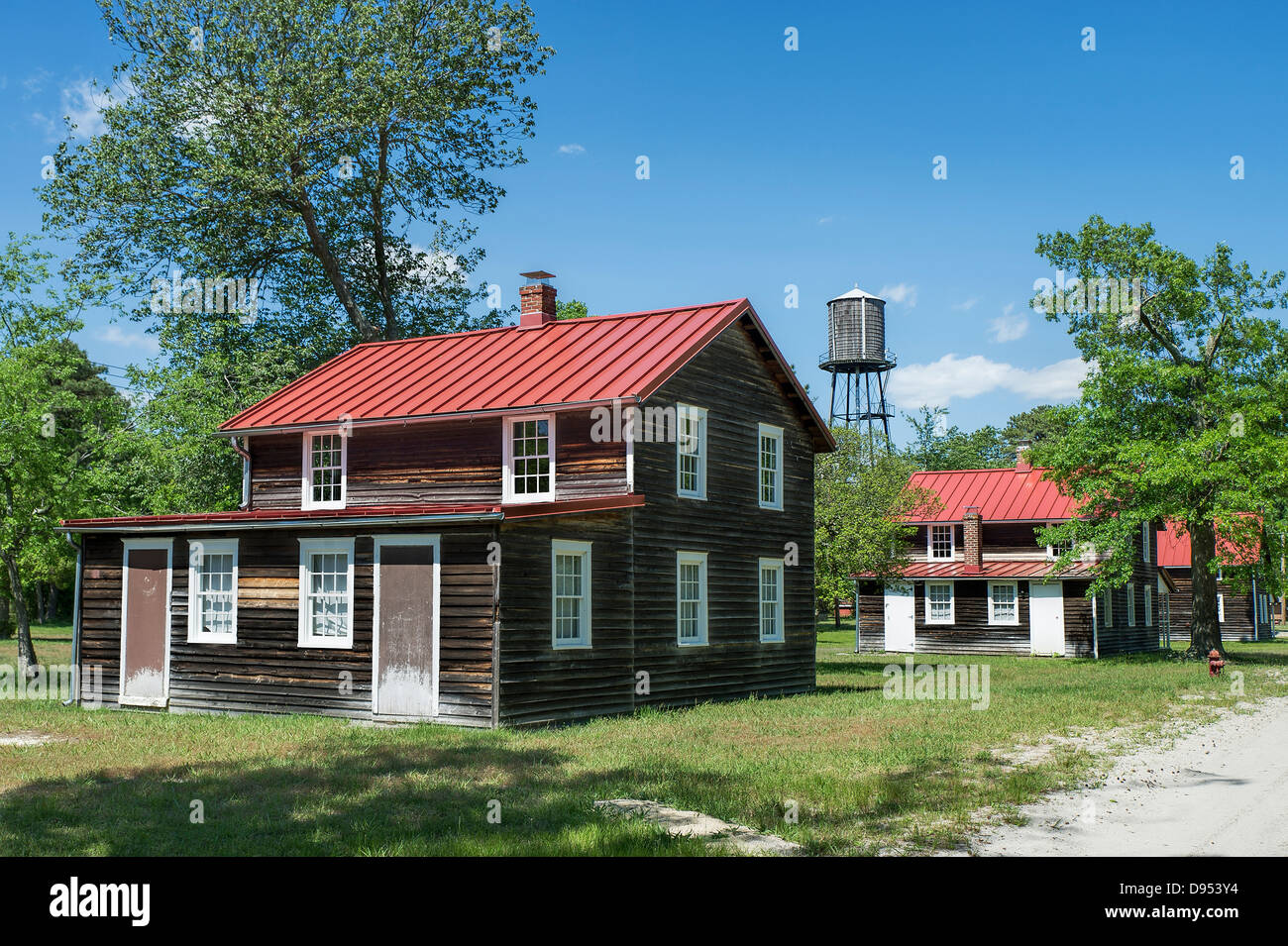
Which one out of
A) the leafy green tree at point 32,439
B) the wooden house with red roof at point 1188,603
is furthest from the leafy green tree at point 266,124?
the wooden house with red roof at point 1188,603

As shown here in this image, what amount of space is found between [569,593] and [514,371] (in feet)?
22.1

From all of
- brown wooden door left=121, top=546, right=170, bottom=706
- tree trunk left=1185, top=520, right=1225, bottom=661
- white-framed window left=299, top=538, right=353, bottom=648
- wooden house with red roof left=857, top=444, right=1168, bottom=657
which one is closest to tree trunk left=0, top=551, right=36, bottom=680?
brown wooden door left=121, top=546, right=170, bottom=706

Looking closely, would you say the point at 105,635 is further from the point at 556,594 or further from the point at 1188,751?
the point at 1188,751

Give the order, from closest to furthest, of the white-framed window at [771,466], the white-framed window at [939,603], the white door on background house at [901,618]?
the white-framed window at [771,466] → the white-framed window at [939,603] → the white door on background house at [901,618]

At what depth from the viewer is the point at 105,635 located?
2266cm

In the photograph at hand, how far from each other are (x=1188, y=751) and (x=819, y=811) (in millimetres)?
8135

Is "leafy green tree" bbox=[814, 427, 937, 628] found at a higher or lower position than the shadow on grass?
higher

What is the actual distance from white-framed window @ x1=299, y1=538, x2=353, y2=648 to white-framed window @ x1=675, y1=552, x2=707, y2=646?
674 cm

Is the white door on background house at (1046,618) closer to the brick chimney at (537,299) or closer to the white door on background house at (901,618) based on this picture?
the white door on background house at (901,618)

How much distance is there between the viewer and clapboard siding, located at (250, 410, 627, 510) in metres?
22.4

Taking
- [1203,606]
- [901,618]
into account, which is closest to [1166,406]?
[1203,606]

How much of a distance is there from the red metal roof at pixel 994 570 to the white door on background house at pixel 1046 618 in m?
0.83

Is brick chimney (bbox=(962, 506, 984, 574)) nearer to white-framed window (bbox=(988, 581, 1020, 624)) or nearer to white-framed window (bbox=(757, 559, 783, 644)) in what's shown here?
white-framed window (bbox=(988, 581, 1020, 624))

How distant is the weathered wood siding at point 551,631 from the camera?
18.6 metres
